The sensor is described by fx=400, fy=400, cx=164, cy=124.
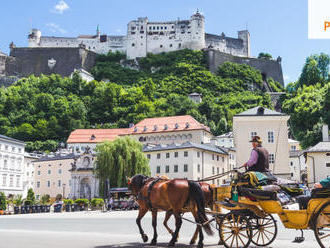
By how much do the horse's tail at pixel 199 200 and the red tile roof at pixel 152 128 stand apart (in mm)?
64552

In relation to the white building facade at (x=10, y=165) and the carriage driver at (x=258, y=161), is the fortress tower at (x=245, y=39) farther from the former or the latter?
the carriage driver at (x=258, y=161)

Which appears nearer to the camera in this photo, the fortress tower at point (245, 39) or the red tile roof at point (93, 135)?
the red tile roof at point (93, 135)

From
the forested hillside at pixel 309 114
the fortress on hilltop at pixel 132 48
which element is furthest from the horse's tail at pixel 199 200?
the fortress on hilltop at pixel 132 48

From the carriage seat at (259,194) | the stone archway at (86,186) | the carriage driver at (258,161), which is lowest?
the stone archway at (86,186)

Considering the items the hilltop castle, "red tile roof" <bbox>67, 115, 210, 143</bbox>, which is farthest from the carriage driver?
the hilltop castle

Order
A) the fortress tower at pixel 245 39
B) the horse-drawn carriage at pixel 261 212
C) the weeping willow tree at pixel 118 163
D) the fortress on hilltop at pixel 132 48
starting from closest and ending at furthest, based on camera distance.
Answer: the horse-drawn carriage at pixel 261 212
the weeping willow tree at pixel 118 163
the fortress on hilltop at pixel 132 48
the fortress tower at pixel 245 39

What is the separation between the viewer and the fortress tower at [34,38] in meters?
131

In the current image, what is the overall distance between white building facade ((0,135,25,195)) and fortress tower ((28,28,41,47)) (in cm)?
7192

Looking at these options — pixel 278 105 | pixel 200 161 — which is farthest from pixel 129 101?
pixel 200 161

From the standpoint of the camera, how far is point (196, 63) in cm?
12088

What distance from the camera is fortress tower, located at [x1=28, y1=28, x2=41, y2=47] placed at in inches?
5143

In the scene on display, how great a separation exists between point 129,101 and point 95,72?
2260 centimetres

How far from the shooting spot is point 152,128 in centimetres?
7775

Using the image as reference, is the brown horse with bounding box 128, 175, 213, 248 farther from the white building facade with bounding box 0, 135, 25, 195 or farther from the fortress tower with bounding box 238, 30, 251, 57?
the fortress tower with bounding box 238, 30, 251, 57
